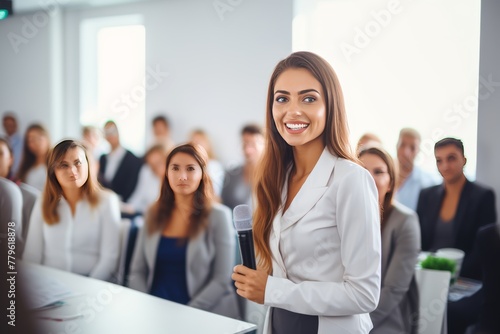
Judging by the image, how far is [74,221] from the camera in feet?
6.82

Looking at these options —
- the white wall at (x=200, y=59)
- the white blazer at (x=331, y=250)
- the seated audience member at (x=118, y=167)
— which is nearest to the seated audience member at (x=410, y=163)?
the white wall at (x=200, y=59)

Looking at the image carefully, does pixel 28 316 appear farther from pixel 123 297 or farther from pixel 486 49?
pixel 486 49

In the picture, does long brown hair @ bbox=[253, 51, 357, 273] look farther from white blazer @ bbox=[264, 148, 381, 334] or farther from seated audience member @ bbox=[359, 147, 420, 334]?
seated audience member @ bbox=[359, 147, 420, 334]

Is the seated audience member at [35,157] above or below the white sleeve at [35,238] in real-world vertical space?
above

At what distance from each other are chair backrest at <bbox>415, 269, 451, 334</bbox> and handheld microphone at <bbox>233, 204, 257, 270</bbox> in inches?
39.2

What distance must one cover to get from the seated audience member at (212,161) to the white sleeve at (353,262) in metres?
1.68

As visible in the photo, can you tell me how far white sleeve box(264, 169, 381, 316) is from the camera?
4.61 feet

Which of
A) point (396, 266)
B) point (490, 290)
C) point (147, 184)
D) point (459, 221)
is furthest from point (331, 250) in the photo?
point (147, 184)

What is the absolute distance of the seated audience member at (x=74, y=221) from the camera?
70.7 inches

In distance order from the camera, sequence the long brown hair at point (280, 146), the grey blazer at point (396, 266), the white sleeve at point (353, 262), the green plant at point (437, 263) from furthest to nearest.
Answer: the green plant at point (437, 263), the grey blazer at point (396, 266), the long brown hair at point (280, 146), the white sleeve at point (353, 262)

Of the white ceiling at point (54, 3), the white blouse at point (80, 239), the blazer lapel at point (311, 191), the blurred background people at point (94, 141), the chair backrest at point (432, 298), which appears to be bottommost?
the chair backrest at point (432, 298)

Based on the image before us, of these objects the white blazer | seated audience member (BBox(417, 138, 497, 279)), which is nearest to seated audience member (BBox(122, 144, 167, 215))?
seated audience member (BBox(417, 138, 497, 279))

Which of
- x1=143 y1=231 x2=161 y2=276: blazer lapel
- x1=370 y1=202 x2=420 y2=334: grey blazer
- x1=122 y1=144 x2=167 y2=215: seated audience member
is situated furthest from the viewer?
x1=122 y1=144 x2=167 y2=215: seated audience member

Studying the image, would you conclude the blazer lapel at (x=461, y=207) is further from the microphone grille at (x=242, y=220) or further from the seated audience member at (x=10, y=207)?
the seated audience member at (x=10, y=207)
